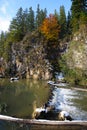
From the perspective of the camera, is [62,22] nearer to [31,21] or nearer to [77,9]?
[77,9]

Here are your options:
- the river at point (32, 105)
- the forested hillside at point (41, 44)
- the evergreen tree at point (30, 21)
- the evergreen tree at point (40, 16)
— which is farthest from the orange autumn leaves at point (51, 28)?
the river at point (32, 105)

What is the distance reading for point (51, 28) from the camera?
93.6m

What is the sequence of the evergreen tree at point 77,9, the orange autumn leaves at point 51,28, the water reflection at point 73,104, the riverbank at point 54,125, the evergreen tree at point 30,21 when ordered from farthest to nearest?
the evergreen tree at point 30,21 < the orange autumn leaves at point 51,28 < the evergreen tree at point 77,9 < the water reflection at point 73,104 < the riverbank at point 54,125

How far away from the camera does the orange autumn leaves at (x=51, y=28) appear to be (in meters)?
92.5

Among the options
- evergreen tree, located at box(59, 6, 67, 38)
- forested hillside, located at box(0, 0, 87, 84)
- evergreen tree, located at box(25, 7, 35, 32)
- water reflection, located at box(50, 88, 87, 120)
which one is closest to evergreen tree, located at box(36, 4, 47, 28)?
evergreen tree, located at box(25, 7, 35, 32)

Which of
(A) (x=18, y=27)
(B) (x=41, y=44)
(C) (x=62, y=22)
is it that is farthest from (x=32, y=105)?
(A) (x=18, y=27)

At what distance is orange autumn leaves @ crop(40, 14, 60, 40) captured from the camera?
9250 cm

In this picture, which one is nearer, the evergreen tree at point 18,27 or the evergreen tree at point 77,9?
the evergreen tree at point 77,9

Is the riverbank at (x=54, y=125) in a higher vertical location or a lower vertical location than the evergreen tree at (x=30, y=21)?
lower

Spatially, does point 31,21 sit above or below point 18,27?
above

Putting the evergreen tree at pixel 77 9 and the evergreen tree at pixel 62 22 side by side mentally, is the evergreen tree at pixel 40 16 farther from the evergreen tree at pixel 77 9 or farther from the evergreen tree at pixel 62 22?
the evergreen tree at pixel 77 9

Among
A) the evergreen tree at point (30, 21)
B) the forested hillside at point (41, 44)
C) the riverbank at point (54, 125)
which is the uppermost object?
the evergreen tree at point (30, 21)

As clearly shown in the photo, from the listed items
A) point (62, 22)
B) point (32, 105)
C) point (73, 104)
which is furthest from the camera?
point (62, 22)

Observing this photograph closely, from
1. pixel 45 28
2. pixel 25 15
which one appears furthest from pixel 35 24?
pixel 45 28
